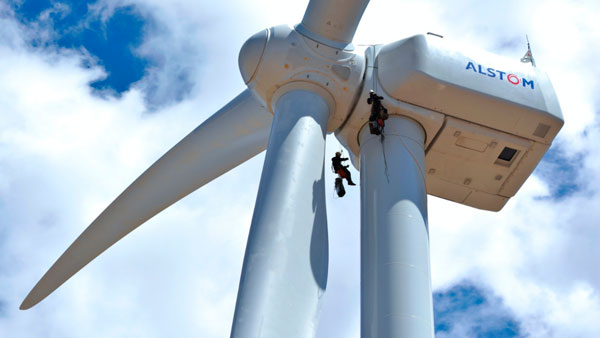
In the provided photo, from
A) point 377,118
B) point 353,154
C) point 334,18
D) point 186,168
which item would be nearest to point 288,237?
point 377,118

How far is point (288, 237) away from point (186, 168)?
4259mm

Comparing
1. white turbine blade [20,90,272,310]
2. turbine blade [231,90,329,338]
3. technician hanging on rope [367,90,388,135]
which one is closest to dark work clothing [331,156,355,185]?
turbine blade [231,90,329,338]

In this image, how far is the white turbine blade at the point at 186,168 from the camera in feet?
49.5

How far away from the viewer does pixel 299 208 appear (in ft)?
39.1

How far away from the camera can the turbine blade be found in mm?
10547

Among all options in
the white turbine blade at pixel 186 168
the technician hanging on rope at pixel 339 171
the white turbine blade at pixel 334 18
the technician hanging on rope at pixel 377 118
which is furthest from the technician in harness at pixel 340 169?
the white turbine blade at pixel 334 18

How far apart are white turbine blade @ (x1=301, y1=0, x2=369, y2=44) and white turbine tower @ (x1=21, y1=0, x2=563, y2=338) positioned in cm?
2

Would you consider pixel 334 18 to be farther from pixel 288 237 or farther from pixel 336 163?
pixel 288 237

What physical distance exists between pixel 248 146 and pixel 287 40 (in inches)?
91.6

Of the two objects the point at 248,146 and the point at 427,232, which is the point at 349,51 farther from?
the point at 427,232

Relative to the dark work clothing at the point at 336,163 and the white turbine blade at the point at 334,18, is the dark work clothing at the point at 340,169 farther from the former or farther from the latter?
the white turbine blade at the point at 334,18

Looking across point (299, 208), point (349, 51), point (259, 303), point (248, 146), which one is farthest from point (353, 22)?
point (259, 303)

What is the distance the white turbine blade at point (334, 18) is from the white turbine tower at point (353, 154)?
2 centimetres

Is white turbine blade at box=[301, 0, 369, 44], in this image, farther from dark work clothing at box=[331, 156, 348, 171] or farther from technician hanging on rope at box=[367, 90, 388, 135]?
dark work clothing at box=[331, 156, 348, 171]
